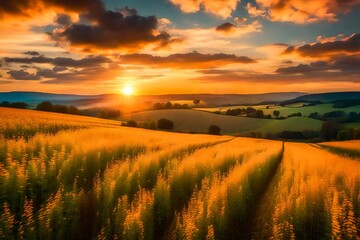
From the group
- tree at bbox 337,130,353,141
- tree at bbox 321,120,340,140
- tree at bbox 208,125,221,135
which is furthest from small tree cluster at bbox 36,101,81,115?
tree at bbox 337,130,353,141

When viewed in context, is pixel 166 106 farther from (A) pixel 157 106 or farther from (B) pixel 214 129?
(B) pixel 214 129

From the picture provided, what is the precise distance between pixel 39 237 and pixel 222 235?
4.72 meters

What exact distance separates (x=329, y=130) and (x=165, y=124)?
51078 millimetres

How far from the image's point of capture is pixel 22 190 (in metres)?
8.67

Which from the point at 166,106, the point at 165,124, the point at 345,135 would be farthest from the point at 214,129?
the point at 166,106

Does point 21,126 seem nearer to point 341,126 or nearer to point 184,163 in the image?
point 184,163

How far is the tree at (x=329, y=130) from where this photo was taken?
323ft

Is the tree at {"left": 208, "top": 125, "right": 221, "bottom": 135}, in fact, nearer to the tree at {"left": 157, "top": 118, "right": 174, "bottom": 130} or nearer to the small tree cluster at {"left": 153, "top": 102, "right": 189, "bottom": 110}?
the tree at {"left": 157, "top": 118, "right": 174, "bottom": 130}

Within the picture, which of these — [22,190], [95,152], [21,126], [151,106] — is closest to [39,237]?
[22,190]

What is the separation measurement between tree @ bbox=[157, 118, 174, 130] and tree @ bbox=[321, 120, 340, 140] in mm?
47247

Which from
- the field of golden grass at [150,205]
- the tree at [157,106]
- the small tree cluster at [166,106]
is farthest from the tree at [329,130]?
the field of golden grass at [150,205]

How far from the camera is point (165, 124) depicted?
349 ft

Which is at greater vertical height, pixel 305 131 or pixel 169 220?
pixel 169 220

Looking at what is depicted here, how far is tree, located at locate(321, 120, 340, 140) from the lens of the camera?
3875 inches
